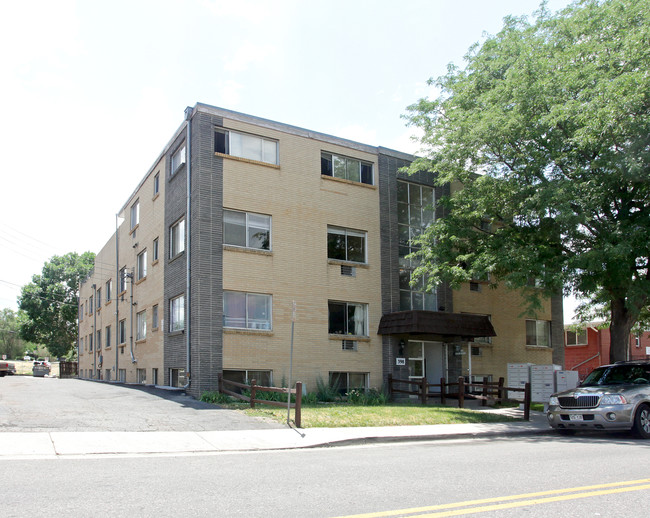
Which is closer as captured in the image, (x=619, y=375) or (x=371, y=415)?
(x=619, y=375)

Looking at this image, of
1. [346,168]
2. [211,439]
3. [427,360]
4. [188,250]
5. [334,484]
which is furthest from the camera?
[427,360]

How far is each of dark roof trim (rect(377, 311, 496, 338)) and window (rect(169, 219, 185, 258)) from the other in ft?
25.4

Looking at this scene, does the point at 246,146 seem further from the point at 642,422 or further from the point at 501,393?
the point at 642,422

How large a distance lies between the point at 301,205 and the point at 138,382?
11.1m

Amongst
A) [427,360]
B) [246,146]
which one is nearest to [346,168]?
[246,146]

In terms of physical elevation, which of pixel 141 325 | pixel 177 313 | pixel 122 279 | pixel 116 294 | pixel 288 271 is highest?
pixel 122 279

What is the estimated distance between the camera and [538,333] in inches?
1090

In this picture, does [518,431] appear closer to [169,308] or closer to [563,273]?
[563,273]

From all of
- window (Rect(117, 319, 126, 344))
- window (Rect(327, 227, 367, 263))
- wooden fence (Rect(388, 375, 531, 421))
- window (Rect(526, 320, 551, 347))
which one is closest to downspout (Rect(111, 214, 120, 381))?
window (Rect(117, 319, 126, 344))

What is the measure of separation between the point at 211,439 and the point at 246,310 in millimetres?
8327

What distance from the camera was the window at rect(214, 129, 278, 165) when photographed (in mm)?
20047

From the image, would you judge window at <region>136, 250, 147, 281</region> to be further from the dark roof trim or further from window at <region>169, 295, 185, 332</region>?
the dark roof trim

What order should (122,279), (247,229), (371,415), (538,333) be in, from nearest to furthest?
(371,415), (247,229), (538,333), (122,279)

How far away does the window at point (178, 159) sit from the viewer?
2145 centimetres
